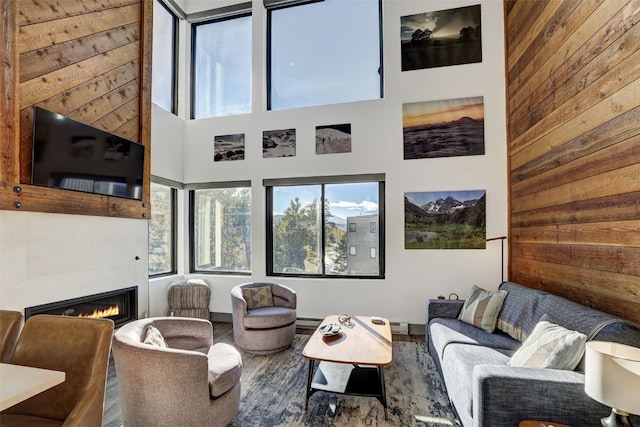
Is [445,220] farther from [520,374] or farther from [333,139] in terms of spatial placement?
[520,374]

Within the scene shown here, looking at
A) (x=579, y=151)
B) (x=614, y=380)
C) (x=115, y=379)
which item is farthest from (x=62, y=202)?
(x=579, y=151)

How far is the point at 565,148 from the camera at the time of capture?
2.71 metres

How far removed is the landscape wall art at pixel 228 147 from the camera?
497cm

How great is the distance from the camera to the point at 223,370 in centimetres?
213

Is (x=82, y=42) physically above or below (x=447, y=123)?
above

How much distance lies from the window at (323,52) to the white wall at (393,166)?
23 centimetres

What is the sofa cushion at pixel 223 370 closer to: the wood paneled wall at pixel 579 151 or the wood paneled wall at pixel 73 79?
the wood paneled wall at pixel 73 79

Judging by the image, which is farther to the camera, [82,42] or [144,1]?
[144,1]

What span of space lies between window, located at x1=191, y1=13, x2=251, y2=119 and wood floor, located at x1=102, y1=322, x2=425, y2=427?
11.6ft

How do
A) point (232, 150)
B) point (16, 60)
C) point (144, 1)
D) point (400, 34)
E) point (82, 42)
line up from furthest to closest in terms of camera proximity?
point (232, 150)
point (400, 34)
point (144, 1)
point (82, 42)
point (16, 60)

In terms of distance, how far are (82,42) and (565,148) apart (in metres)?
5.06

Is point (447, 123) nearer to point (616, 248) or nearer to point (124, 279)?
point (616, 248)

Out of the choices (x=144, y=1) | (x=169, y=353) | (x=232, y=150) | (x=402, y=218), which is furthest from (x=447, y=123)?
(x=144, y=1)

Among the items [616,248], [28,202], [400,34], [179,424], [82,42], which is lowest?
[179,424]
